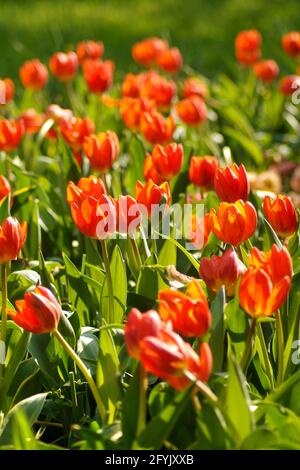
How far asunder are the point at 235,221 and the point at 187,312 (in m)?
0.38

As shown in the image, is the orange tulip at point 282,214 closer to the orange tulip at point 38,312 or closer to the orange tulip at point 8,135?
the orange tulip at point 38,312

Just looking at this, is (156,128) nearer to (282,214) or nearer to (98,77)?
(98,77)

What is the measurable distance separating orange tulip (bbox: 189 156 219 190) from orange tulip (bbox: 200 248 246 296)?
767mm

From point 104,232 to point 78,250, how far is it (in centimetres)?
76

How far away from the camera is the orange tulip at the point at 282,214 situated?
198 cm

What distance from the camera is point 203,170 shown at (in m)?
2.54

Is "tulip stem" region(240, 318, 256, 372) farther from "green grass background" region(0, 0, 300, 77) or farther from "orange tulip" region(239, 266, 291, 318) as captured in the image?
"green grass background" region(0, 0, 300, 77)

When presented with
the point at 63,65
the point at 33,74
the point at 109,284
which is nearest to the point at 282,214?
the point at 109,284

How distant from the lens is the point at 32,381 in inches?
75.4

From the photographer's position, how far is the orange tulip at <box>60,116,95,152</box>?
2.86 m

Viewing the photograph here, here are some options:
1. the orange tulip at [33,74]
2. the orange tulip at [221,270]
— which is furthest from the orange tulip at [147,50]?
the orange tulip at [221,270]

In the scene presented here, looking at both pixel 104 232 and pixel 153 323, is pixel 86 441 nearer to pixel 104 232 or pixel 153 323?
pixel 153 323

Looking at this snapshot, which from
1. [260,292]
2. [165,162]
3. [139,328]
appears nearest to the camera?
[139,328]

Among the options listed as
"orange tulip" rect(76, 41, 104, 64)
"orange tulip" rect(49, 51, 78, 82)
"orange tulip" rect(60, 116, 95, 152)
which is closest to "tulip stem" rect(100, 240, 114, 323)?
"orange tulip" rect(60, 116, 95, 152)
